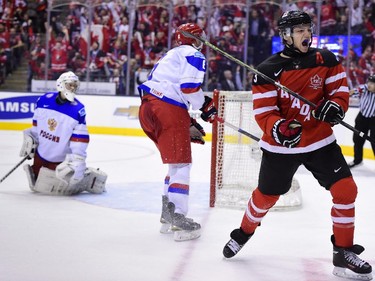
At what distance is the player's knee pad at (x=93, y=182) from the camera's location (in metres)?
4.70

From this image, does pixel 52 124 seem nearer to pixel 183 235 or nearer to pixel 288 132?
pixel 183 235

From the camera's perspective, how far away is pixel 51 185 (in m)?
4.62

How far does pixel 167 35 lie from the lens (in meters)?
10.9

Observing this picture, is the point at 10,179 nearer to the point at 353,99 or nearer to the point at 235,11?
the point at 353,99

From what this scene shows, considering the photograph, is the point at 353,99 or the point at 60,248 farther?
the point at 353,99

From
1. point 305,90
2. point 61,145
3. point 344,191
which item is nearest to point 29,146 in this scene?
point 61,145

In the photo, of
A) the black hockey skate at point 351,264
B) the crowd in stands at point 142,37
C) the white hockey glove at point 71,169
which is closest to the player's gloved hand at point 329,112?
the black hockey skate at point 351,264

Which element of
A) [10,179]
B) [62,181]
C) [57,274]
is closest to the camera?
[57,274]

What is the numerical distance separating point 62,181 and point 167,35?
6.64 metres

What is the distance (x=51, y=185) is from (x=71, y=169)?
243 millimetres

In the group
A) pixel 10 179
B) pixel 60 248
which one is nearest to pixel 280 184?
pixel 60 248

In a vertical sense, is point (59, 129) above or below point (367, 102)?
above

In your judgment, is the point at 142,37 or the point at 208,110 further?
the point at 142,37

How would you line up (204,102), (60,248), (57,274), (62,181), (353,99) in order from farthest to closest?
(353,99), (62,181), (204,102), (60,248), (57,274)
